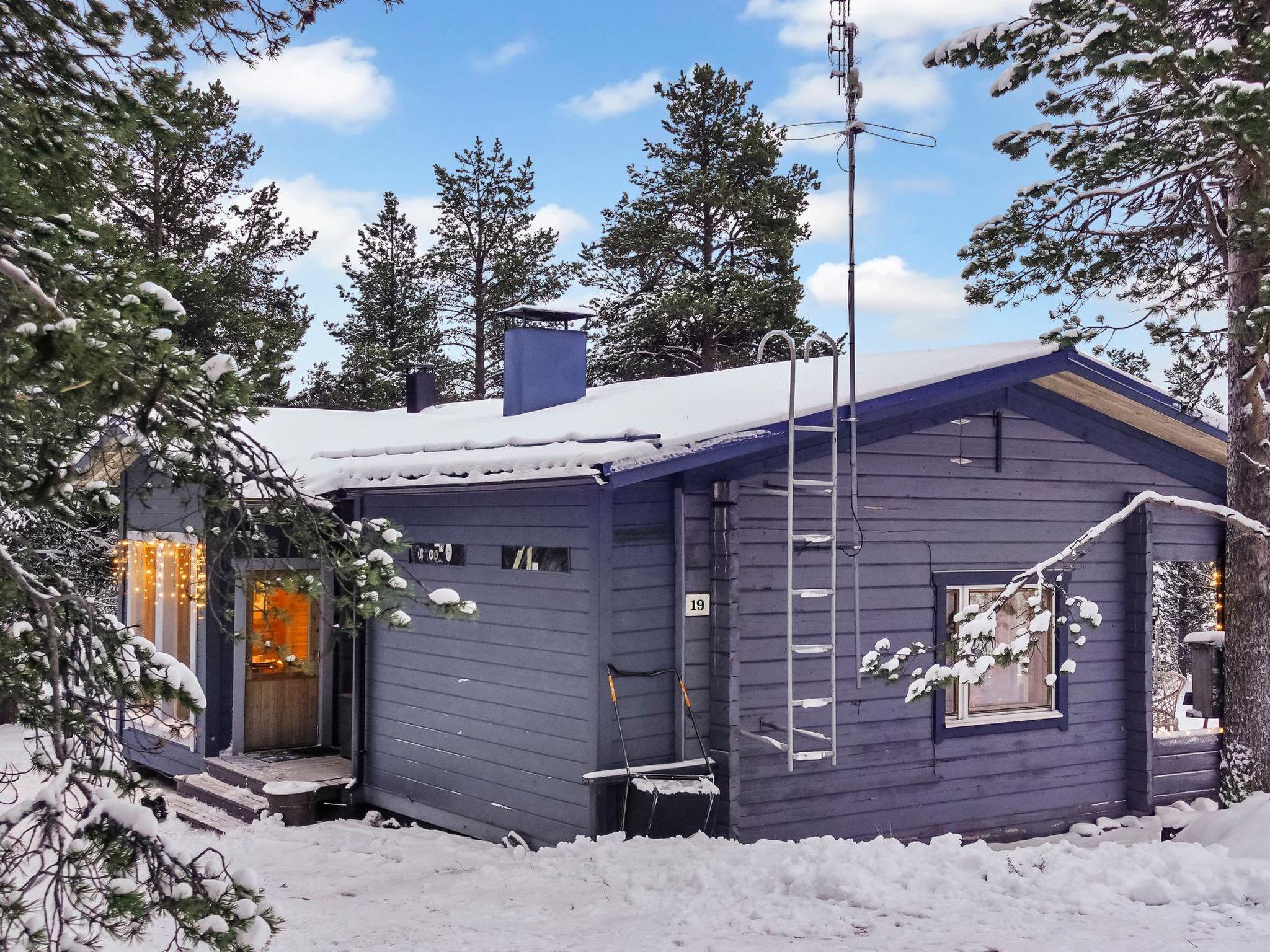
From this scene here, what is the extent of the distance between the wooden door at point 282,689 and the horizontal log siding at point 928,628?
5.25 metres

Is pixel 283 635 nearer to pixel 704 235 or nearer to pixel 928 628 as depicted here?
pixel 928 628

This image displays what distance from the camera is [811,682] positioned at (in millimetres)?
8227

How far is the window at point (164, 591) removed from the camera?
1145 cm

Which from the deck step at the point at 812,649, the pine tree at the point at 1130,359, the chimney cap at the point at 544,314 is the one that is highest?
the pine tree at the point at 1130,359

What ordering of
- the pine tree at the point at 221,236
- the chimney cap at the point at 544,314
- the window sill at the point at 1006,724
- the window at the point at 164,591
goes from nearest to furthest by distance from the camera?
the window sill at the point at 1006,724, the chimney cap at the point at 544,314, the window at the point at 164,591, the pine tree at the point at 221,236

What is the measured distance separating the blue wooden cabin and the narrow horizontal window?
4 centimetres

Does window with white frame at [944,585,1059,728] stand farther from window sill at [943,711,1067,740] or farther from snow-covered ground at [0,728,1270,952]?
snow-covered ground at [0,728,1270,952]

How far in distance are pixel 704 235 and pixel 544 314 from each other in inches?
576

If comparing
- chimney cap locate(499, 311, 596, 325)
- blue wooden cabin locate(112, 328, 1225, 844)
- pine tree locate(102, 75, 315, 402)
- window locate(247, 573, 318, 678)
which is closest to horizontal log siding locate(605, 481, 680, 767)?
blue wooden cabin locate(112, 328, 1225, 844)

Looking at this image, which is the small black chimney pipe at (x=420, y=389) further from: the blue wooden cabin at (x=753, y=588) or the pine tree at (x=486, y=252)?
the pine tree at (x=486, y=252)

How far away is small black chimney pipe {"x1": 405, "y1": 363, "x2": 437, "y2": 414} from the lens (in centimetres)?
1548

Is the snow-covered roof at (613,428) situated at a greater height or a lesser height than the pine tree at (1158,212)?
lesser

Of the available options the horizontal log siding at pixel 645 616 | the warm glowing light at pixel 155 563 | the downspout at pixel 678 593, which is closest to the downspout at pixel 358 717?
the warm glowing light at pixel 155 563

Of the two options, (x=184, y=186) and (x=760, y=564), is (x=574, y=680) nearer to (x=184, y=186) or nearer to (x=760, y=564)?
(x=760, y=564)
